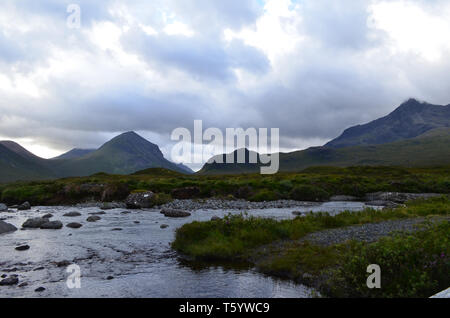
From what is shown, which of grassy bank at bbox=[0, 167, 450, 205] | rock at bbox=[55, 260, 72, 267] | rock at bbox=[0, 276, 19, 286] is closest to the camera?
rock at bbox=[0, 276, 19, 286]

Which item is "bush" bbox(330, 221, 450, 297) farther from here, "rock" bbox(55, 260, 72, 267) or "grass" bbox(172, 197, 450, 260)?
"rock" bbox(55, 260, 72, 267)

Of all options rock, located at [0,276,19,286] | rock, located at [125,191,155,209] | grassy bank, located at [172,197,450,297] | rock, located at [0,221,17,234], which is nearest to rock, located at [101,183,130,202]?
rock, located at [125,191,155,209]

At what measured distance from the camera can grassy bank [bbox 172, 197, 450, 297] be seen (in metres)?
11.3

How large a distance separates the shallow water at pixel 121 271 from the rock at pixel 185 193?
34.0 meters

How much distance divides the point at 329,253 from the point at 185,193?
151ft

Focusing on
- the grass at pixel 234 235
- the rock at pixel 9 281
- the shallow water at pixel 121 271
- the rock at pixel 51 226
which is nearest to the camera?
the shallow water at pixel 121 271

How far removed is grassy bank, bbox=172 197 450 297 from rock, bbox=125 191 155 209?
28.2 m

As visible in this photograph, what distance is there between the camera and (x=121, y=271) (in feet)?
52.8

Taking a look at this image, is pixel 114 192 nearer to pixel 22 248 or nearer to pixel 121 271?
pixel 22 248

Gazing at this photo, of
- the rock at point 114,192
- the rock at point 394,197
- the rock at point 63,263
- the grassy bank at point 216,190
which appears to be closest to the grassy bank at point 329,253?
the rock at point 63,263

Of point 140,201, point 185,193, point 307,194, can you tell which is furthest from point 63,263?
point 307,194

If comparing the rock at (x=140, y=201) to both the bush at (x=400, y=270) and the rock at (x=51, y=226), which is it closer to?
the rock at (x=51, y=226)

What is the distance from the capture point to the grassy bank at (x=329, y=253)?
37.2 ft

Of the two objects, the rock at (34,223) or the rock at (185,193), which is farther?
the rock at (185,193)
